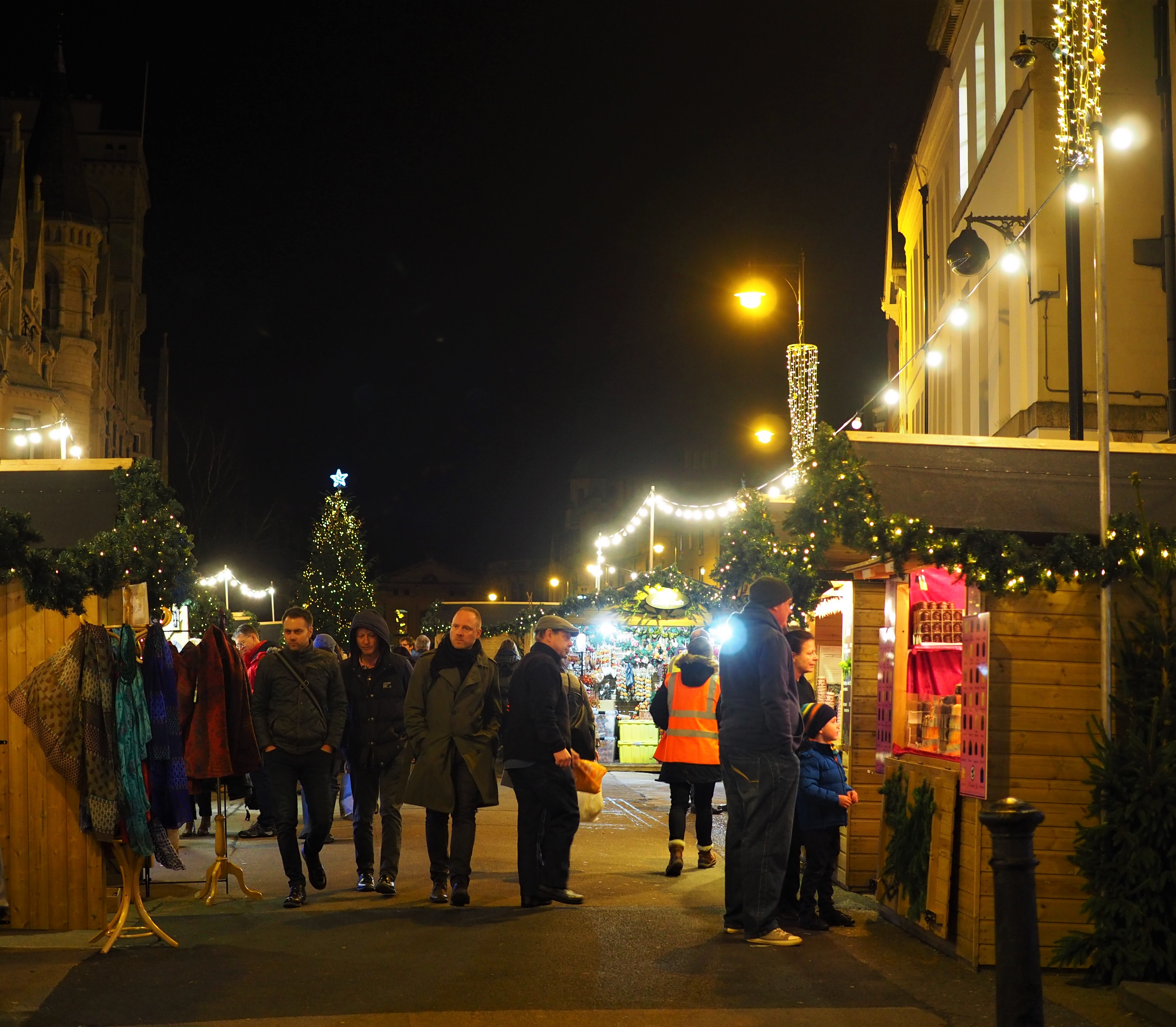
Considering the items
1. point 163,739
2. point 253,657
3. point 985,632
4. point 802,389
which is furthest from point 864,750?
point 802,389

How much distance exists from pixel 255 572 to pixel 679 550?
20.9 m

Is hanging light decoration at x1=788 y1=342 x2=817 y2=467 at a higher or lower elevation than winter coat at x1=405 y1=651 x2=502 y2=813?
higher

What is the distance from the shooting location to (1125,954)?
6926 mm

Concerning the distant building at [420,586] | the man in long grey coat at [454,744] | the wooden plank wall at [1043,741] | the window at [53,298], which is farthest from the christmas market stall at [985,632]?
the distant building at [420,586]

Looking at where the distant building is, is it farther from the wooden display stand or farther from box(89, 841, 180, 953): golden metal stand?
the wooden display stand

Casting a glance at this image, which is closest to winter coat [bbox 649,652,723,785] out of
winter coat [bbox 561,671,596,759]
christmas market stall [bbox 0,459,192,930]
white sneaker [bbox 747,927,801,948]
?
winter coat [bbox 561,671,596,759]

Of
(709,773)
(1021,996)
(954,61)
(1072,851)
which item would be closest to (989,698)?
(1072,851)

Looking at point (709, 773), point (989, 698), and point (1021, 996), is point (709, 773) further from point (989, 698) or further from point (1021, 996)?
point (1021, 996)

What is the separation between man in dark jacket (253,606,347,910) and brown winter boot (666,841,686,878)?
281 cm

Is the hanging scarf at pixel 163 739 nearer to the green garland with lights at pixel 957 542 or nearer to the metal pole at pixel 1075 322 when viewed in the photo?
the green garland with lights at pixel 957 542

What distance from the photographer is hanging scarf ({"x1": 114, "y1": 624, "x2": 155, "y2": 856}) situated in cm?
804

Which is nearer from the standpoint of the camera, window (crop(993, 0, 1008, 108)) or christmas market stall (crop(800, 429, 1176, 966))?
christmas market stall (crop(800, 429, 1176, 966))

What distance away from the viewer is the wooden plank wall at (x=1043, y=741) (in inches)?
295

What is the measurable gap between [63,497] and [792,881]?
542 centimetres
